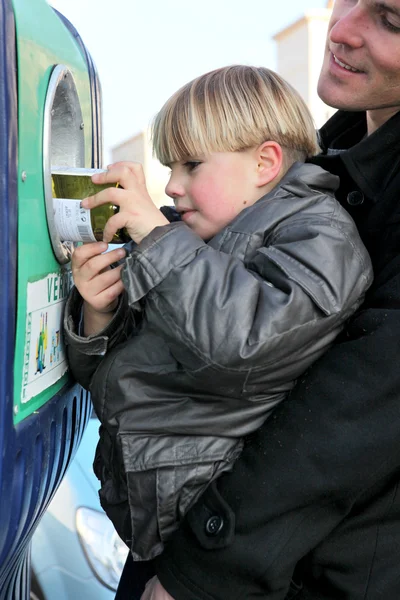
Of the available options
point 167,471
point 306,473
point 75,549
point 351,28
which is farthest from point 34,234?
point 75,549

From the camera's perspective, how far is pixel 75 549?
6.14 feet

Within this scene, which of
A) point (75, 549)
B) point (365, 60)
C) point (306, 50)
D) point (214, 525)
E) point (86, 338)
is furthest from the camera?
point (306, 50)

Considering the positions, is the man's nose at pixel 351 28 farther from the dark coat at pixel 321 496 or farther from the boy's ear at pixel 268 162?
the dark coat at pixel 321 496

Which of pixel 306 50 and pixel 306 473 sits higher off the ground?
pixel 306 50

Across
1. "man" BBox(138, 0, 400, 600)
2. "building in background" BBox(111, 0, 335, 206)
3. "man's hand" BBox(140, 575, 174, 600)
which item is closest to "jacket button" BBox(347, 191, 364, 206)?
"man" BBox(138, 0, 400, 600)

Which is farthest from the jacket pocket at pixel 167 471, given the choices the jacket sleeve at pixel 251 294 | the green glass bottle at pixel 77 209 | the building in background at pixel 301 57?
the building in background at pixel 301 57

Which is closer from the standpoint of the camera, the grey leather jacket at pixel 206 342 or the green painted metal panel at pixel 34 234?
the green painted metal panel at pixel 34 234

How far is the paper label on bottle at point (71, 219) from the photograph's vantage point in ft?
3.98

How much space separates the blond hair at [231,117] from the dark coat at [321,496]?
1.40 ft

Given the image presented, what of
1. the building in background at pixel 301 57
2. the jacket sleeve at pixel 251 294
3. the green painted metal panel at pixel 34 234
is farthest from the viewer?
the building in background at pixel 301 57

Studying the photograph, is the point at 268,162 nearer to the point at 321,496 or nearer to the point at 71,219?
the point at 71,219

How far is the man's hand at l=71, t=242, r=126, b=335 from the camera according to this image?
1.31 metres

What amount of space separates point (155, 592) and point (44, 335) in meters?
0.51

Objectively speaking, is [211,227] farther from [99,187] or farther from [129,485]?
[129,485]
